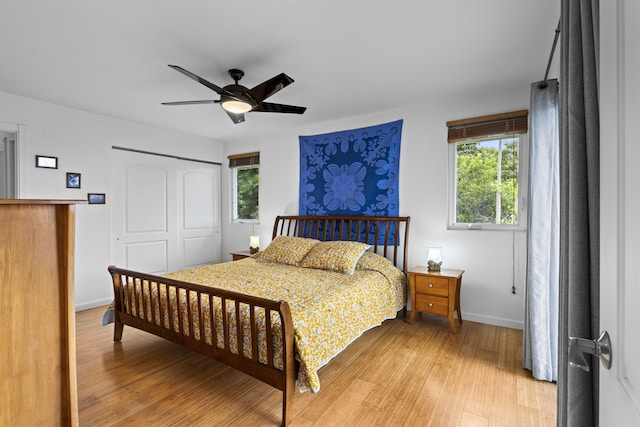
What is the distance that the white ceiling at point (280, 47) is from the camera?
6.35 feet

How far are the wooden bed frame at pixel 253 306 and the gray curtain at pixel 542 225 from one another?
1.43 m

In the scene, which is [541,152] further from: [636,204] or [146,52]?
[146,52]

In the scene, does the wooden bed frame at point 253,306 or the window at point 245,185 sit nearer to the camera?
the wooden bed frame at point 253,306

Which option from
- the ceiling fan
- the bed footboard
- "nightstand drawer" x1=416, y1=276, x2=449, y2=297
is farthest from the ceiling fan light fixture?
"nightstand drawer" x1=416, y1=276, x2=449, y2=297

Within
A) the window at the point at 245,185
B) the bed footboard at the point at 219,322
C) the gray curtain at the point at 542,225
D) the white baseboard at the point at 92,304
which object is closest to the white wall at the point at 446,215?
the gray curtain at the point at 542,225

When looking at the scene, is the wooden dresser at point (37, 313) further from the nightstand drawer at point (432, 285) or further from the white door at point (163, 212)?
the white door at point (163, 212)

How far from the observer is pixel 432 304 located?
316 centimetres

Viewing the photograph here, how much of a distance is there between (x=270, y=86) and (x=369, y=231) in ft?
7.08

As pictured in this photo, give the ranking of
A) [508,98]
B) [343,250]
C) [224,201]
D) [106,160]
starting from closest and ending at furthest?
[508,98], [343,250], [106,160], [224,201]

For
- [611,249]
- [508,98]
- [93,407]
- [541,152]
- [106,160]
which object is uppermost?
[508,98]

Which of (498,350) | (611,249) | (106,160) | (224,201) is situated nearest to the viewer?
(611,249)

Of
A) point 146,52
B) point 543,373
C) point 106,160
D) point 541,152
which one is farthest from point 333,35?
point 106,160

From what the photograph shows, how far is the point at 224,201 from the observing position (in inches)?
221

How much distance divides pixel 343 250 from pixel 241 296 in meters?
1.63
